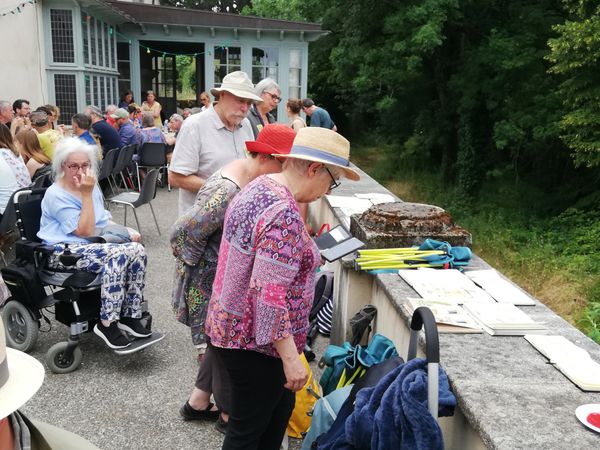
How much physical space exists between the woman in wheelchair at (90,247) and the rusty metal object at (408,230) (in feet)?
5.10

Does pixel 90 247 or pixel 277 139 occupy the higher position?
pixel 277 139

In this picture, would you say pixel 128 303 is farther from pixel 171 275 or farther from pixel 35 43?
pixel 35 43

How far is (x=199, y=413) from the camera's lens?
3414 mm

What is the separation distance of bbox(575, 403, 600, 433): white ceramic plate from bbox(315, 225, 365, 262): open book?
1462 mm

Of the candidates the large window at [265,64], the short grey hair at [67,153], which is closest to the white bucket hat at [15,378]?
the short grey hair at [67,153]

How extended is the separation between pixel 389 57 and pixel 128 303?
1412cm

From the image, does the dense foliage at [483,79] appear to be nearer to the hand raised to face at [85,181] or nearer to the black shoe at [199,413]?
the hand raised to face at [85,181]

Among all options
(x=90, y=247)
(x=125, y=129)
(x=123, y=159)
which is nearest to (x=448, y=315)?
(x=90, y=247)

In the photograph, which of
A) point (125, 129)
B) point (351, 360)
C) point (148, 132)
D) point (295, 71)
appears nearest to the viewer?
point (351, 360)

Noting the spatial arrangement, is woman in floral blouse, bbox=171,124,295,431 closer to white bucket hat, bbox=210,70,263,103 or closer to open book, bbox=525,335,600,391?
white bucket hat, bbox=210,70,263,103

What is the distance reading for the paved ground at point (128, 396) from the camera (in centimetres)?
328

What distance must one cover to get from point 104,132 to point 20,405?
29.2 ft

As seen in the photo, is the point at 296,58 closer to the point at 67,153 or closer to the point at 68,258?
the point at 67,153

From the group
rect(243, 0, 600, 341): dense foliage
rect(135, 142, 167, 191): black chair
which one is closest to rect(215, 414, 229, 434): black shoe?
rect(243, 0, 600, 341): dense foliage
